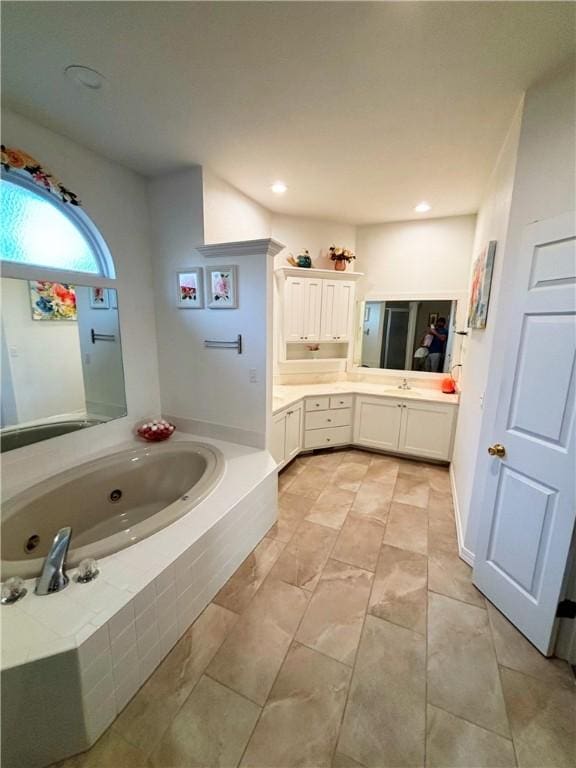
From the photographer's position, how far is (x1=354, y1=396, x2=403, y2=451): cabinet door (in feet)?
11.3

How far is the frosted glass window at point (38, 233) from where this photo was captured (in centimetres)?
183

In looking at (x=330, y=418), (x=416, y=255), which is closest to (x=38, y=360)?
(x=330, y=418)

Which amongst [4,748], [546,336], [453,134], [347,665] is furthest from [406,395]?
[4,748]

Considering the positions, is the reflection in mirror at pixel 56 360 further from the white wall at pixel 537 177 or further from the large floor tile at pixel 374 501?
the white wall at pixel 537 177

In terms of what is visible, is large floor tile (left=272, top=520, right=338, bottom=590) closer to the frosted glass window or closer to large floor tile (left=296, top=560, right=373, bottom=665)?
large floor tile (left=296, top=560, right=373, bottom=665)

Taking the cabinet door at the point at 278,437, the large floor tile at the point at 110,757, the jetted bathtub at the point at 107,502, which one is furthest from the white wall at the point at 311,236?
the large floor tile at the point at 110,757

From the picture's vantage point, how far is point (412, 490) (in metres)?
2.89

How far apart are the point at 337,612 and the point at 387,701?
0.43 metres

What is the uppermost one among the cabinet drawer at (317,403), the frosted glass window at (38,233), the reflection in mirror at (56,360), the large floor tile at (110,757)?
the frosted glass window at (38,233)

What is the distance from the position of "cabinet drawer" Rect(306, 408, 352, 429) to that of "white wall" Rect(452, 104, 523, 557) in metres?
1.21

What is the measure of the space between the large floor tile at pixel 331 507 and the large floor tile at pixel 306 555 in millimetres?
72

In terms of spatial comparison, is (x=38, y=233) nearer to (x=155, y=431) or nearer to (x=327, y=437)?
(x=155, y=431)

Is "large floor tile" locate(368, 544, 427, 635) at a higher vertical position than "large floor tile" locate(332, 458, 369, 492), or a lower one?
lower

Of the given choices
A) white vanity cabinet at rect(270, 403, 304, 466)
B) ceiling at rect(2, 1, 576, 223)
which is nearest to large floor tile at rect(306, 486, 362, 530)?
white vanity cabinet at rect(270, 403, 304, 466)
